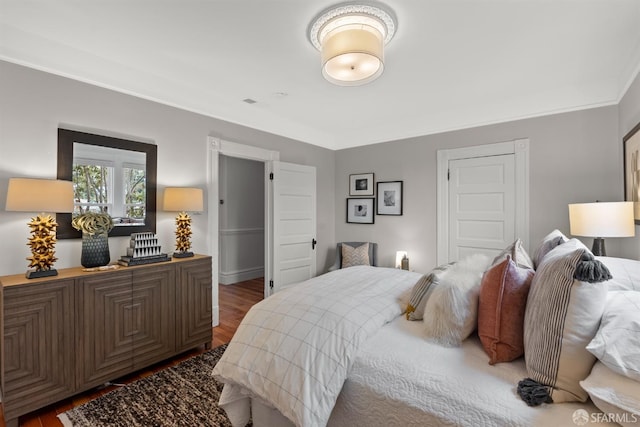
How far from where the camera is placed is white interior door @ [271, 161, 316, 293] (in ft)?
12.9

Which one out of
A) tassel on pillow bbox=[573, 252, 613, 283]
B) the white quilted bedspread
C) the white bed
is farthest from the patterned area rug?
tassel on pillow bbox=[573, 252, 613, 283]

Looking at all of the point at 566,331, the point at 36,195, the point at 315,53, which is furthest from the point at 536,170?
the point at 36,195

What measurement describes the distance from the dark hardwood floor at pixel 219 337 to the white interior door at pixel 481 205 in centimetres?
279

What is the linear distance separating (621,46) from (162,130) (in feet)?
12.7

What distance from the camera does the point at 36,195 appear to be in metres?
1.89

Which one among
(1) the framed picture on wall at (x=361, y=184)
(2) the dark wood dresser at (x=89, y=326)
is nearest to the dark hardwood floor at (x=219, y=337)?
(2) the dark wood dresser at (x=89, y=326)

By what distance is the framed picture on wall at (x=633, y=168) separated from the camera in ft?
7.11

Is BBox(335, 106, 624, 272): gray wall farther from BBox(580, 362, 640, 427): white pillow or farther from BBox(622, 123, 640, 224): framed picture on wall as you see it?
BBox(580, 362, 640, 427): white pillow

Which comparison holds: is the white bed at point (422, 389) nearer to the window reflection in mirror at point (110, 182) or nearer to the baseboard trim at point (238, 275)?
the window reflection in mirror at point (110, 182)

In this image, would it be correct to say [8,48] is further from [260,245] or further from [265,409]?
[260,245]

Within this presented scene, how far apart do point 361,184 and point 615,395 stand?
3.85 m

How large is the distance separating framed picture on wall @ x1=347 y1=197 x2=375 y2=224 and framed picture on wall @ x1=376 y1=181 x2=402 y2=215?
0.13 metres

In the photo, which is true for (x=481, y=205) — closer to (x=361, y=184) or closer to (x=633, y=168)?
(x=633, y=168)

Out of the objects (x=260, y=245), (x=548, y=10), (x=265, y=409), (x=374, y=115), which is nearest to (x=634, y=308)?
(x=265, y=409)
